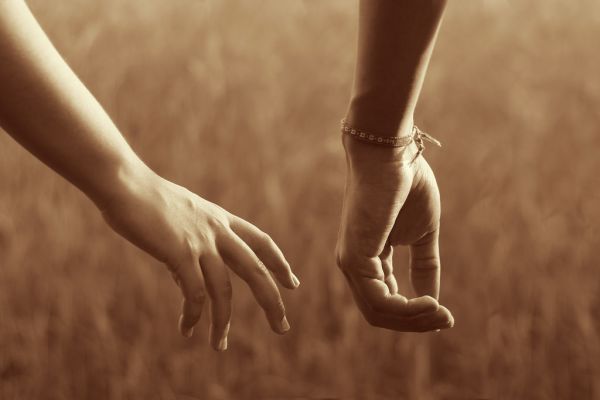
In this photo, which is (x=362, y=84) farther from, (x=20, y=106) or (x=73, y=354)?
(x=73, y=354)

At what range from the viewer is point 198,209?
2.98 ft

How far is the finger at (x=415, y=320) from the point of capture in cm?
113

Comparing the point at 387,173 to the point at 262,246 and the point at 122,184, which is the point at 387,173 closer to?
the point at 262,246

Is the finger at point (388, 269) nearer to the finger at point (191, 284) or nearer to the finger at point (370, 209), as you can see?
the finger at point (370, 209)

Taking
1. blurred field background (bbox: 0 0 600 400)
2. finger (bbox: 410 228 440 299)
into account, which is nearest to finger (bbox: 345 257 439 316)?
finger (bbox: 410 228 440 299)

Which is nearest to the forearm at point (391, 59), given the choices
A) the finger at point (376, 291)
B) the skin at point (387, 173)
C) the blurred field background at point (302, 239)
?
the skin at point (387, 173)

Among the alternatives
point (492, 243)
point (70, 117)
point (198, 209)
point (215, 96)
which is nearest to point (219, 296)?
point (198, 209)

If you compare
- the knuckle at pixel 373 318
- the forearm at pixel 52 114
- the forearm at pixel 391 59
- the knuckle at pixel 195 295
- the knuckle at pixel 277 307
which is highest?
the forearm at pixel 391 59

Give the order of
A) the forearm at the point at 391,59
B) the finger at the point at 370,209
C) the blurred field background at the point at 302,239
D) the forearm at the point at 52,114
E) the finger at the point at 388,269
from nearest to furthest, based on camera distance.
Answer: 1. the forearm at the point at 52,114
2. the forearm at the point at 391,59
3. the finger at the point at 370,209
4. the finger at the point at 388,269
5. the blurred field background at the point at 302,239

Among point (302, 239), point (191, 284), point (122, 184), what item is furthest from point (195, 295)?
point (302, 239)

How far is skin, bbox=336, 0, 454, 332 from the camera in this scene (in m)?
1.08

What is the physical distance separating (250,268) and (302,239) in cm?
113

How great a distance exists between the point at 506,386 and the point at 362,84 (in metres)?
1.04

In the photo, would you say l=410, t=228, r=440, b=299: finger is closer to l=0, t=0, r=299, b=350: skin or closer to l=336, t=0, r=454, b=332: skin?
l=336, t=0, r=454, b=332: skin
